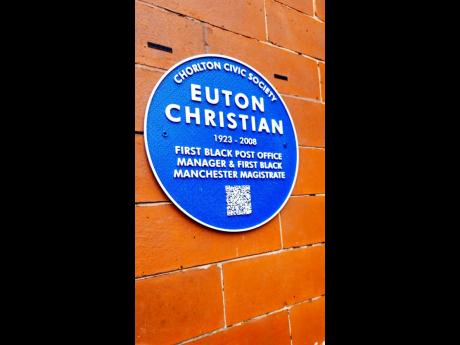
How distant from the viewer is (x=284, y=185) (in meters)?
1.45

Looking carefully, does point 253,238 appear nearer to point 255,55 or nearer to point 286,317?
point 286,317

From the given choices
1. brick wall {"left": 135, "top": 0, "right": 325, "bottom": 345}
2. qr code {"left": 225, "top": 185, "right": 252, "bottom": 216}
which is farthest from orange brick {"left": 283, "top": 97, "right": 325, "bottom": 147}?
qr code {"left": 225, "top": 185, "right": 252, "bottom": 216}

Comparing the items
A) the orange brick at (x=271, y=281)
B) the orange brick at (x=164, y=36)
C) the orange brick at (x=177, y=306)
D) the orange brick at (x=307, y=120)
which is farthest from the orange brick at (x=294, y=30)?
the orange brick at (x=177, y=306)

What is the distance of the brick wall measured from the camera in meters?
1.11

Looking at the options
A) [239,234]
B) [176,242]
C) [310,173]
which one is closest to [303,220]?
[310,173]

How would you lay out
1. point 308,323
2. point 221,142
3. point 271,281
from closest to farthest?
1. point 221,142
2. point 271,281
3. point 308,323

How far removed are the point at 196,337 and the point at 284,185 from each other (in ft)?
2.25

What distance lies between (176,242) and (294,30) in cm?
112

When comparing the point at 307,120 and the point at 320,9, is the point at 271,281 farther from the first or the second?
the point at 320,9

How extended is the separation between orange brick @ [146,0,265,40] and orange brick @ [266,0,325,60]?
0.06 m

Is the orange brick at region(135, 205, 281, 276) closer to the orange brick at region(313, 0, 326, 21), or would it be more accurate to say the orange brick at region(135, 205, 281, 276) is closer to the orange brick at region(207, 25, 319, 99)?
the orange brick at region(207, 25, 319, 99)

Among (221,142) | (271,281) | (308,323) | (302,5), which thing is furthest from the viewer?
(302,5)

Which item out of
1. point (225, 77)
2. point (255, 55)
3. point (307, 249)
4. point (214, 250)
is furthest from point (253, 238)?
point (255, 55)

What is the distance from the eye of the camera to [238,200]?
1.30m
